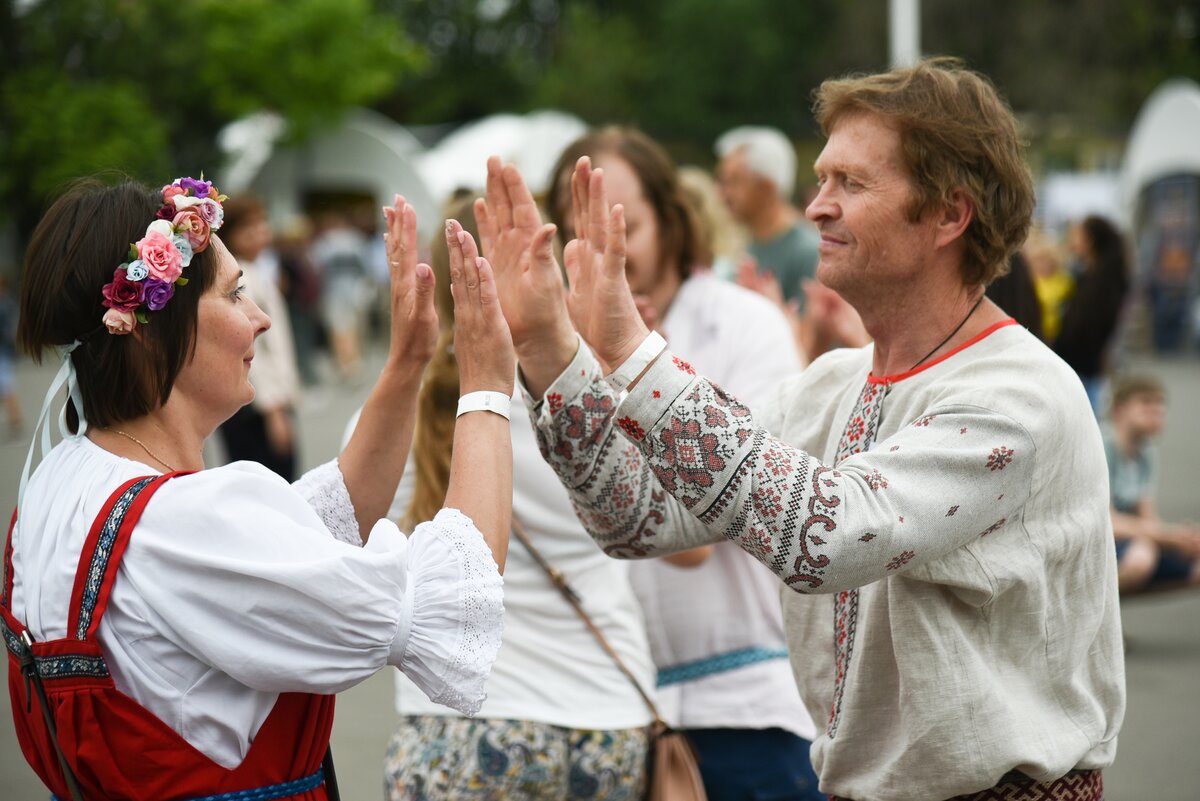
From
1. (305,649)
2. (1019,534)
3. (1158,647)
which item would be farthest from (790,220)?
(305,649)

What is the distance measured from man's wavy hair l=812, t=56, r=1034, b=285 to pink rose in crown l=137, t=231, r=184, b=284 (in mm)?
1093

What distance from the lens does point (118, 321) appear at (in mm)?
1844

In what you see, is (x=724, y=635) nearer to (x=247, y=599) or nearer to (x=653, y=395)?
(x=653, y=395)

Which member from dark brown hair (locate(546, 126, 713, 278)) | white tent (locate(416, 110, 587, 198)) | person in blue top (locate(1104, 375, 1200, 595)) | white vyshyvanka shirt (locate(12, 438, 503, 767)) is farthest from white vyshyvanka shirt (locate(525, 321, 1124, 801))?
white tent (locate(416, 110, 587, 198))

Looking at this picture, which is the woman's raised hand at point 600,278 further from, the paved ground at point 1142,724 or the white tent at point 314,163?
the white tent at point 314,163

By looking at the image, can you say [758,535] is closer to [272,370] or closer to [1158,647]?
[1158,647]

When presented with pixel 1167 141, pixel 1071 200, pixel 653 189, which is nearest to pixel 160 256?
pixel 653 189

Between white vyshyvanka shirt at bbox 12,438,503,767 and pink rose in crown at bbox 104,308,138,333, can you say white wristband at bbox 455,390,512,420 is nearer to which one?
white vyshyvanka shirt at bbox 12,438,503,767

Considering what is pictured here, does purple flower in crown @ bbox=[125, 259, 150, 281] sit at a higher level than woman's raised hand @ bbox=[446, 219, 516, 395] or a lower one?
higher

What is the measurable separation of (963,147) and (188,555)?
1308mm

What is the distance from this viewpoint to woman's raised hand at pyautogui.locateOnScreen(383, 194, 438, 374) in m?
2.19

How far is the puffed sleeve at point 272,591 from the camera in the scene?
1.70 meters

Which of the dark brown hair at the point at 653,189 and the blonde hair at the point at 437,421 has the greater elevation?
the dark brown hair at the point at 653,189

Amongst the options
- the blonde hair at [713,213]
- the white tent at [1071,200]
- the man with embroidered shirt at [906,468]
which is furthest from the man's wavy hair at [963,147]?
the white tent at [1071,200]
